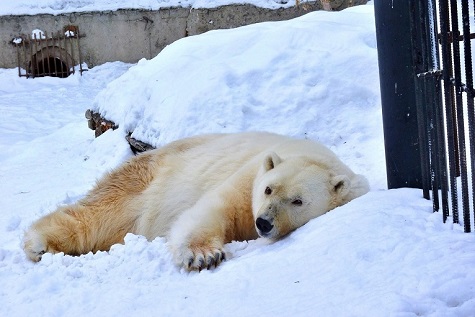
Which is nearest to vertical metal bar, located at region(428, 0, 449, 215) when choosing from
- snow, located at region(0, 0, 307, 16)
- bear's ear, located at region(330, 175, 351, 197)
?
bear's ear, located at region(330, 175, 351, 197)

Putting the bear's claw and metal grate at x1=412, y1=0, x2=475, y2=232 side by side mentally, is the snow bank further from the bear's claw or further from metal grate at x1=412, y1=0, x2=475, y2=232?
the bear's claw

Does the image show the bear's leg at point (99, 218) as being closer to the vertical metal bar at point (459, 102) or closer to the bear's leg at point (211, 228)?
the bear's leg at point (211, 228)

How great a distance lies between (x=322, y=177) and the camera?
3.66m

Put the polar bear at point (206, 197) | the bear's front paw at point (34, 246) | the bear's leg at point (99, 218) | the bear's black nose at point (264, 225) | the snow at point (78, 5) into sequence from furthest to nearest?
1. the snow at point (78, 5)
2. the bear's leg at point (99, 218)
3. the bear's front paw at point (34, 246)
4. the polar bear at point (206, 197)
5. the bear's black nose at point (264, 225)

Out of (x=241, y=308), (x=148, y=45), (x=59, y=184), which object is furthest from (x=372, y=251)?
(x=148, y=45)

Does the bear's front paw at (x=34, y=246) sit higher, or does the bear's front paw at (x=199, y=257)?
the bear's front paw at (x=199, y=257)

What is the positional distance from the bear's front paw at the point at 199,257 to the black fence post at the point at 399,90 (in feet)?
3.50

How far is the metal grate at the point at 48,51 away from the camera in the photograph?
51.6ft

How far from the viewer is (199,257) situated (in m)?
3.15

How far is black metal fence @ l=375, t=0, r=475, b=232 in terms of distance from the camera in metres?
2.54

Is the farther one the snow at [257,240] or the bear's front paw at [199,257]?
the bear's front paw at [199,257]

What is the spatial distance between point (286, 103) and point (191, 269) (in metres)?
3.57

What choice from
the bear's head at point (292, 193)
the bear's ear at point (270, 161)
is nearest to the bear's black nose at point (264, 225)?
the bear's head at point (292, 193)

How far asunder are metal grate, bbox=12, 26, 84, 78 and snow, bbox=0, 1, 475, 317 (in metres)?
2.78
